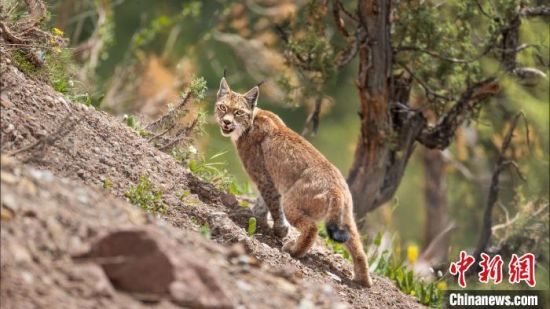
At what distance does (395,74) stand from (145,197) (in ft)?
13.5

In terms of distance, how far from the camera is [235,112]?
9094 millimetres

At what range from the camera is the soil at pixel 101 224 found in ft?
17.1

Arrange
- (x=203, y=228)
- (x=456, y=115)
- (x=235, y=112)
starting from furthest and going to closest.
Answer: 1. (x=456, y=115)
2. (x=235, y=112)
3. (x=203, y=228)

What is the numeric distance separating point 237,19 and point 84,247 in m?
14.0

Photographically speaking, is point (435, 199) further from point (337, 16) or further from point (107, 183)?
point (107, 183)

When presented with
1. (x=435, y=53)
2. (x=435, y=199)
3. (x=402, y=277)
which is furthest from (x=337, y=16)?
(x=435, y=199)

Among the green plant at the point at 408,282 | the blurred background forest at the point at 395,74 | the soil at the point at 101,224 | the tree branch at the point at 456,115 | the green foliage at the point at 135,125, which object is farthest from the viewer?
the tree branch at the point at 456,115

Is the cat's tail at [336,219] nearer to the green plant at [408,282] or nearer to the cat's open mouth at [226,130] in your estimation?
the cat's open mouth at [226,130]

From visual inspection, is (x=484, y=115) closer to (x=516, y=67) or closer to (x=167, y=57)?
(x=516, y=67)

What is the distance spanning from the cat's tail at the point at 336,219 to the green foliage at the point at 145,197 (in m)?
1.36

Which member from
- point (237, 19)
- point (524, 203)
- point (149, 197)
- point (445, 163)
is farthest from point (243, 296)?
point (445, 163)

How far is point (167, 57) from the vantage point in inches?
775

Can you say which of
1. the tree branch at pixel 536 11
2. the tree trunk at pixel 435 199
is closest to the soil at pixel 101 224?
the tree branch at pixel 536 11

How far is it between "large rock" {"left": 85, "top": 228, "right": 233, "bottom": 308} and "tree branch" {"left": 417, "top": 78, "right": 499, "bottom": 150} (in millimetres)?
6036
